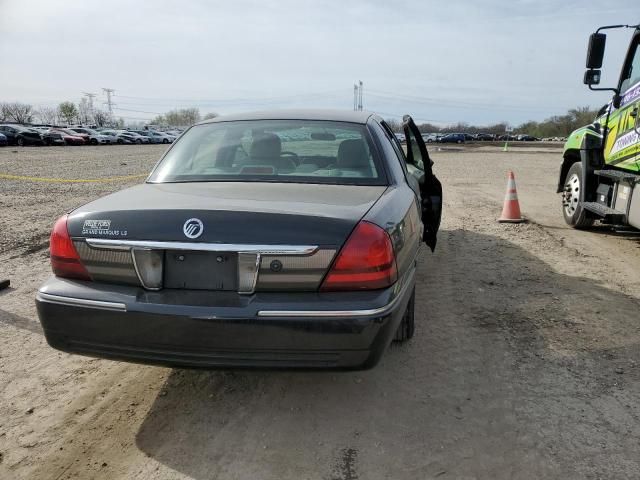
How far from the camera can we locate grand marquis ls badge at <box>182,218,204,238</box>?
94.0 inches

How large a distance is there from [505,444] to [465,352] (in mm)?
1059

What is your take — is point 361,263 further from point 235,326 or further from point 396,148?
point 396,148

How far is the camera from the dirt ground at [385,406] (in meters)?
2.44

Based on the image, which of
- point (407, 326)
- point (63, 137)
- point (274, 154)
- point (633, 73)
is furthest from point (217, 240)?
point (63, 137)

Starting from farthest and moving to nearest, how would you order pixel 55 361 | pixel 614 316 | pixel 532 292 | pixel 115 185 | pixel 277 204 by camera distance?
pixel 115 185
pixel 532 292
pixel 614 316
pixel 55 361
pixel 277 204

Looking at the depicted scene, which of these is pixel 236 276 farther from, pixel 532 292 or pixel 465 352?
pixel 532 292

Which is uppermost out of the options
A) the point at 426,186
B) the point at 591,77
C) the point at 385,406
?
the point at 591,77

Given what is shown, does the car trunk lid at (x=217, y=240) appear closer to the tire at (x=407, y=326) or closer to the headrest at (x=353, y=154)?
the headrest at (x=353, y=154)

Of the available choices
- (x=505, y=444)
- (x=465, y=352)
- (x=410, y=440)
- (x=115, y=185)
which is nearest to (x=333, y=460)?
(x=410, y=440)

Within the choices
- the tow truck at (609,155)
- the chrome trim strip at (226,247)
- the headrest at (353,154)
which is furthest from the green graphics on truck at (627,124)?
the chrome trim strip at (226,247)

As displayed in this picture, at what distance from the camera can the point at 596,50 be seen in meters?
6.36

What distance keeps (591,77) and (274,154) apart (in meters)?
5.00

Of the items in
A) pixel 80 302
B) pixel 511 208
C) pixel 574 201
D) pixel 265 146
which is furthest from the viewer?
pixel 511 208

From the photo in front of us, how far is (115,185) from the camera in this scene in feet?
41.6
